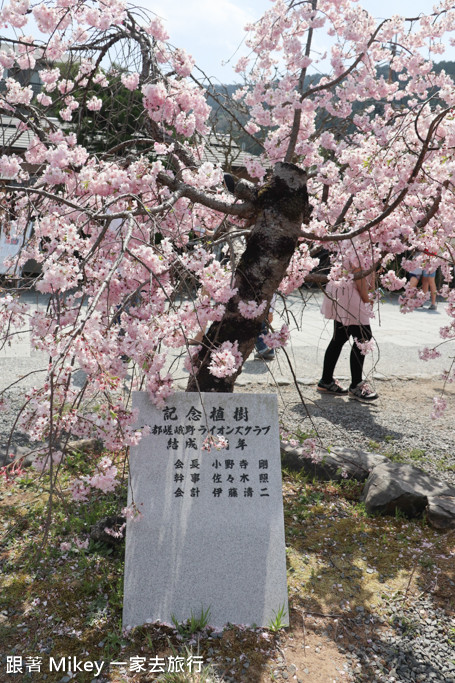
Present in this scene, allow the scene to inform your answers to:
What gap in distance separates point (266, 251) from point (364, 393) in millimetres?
3410

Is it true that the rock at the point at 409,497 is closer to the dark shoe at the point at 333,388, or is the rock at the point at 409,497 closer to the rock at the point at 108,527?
the rock at the point at 108,527

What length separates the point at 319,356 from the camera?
7.77 meters

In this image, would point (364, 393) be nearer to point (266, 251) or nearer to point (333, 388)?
point (333, 388)

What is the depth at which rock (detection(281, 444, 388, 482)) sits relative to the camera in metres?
3.84

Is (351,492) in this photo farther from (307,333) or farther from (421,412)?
(307,333)

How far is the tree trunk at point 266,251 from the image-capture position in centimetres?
273

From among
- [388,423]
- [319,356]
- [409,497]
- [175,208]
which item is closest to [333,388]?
[388,423]

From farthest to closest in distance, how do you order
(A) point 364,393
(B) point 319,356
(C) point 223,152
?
(B) point 319,356 → (A) point 364,393 → (C) point 223,152

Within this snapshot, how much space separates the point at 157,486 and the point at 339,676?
1.03 metres

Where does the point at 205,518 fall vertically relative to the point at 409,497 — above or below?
above

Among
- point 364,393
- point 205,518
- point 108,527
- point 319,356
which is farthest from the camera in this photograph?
point 319,356

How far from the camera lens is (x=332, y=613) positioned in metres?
2.48

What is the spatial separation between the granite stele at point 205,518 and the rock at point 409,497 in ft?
3.97

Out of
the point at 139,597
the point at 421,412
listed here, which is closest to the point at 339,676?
the point at 139,597
